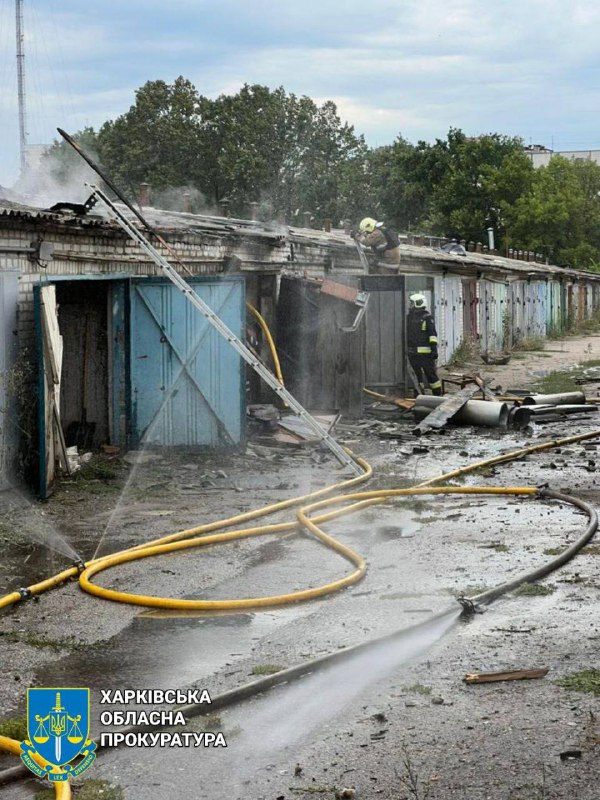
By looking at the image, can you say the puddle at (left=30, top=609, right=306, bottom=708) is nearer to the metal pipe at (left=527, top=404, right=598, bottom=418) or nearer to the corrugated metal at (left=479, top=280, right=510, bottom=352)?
the metal pipe at (left=527, top=404, right=598, bottom=418)

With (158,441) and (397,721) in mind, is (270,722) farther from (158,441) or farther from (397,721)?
(158,441)

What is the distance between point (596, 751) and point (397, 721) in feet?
2.91

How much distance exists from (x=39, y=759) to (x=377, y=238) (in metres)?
15.7

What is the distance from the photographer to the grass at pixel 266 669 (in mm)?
5594

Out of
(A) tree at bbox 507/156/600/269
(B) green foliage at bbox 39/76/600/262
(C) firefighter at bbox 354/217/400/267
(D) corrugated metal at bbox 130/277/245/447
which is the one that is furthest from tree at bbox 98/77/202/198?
(D) corrugated metal at bbox 130/277/245/447

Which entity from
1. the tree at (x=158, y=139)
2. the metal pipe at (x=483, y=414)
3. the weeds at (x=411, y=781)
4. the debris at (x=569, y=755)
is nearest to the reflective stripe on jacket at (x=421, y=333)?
the metal pipe at (x=483, y=414)

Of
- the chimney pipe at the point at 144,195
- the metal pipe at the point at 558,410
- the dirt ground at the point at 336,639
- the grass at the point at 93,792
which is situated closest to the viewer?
the grass at the point at 93,792

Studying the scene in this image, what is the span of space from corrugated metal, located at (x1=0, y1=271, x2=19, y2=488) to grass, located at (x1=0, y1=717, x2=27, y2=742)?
548cm

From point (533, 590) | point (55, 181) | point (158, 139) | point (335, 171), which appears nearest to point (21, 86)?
point (55, 181)

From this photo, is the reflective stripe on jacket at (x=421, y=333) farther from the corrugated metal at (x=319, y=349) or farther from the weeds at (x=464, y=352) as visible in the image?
the weeds at (x=464, y=352)

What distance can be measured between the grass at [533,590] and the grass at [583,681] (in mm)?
1456

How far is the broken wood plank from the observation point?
1482 cm

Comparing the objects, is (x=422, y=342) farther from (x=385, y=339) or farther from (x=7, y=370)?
(x=7, y=370)

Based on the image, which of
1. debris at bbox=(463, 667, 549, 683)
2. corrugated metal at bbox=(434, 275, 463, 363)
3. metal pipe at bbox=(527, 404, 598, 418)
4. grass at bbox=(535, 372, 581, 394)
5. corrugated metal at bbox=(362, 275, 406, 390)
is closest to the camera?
debris at bbox=(463, 667, 549, 683)
